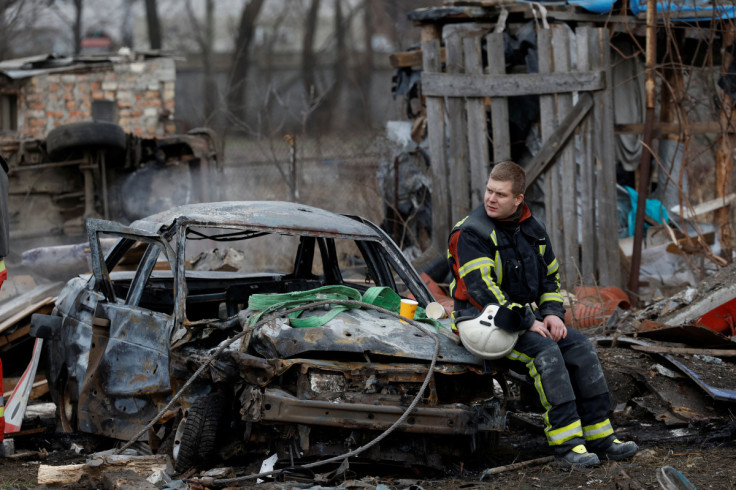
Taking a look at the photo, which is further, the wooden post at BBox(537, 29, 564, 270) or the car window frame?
the wooden post at BBox(537, 29, 564, 270)

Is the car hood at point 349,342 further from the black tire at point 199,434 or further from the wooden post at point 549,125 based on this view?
the wooden post at point 549,125

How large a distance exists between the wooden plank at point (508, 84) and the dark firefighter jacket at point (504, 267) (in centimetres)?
433

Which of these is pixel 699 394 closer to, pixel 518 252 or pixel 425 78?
pixel 518 252

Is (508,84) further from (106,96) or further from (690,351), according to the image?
(106,96)

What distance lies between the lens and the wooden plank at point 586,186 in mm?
9266

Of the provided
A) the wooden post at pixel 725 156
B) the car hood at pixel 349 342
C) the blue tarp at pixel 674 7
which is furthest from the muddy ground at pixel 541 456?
the blue tarp at pixel 674 7

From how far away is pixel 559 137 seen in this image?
Answer: 30.4 ft

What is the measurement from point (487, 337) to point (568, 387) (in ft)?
1.86

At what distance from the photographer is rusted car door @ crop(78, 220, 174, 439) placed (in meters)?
A: 5.27

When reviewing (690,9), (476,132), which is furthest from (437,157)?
(690,9)

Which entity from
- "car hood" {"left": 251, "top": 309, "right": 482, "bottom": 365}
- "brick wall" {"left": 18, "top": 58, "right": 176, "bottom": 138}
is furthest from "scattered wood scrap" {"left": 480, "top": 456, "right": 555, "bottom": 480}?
"brick wall" {"left": 18, "top": 58, "right": 176, "bottom": 138}

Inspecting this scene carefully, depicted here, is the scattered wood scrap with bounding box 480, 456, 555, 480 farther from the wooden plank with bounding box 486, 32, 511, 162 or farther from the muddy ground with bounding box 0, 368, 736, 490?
the wooden plank with bounding box 486, 32, 511, 162

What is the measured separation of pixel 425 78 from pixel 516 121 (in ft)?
4.44

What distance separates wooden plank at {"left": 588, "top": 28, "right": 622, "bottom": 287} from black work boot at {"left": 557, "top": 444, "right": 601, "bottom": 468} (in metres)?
4.79
